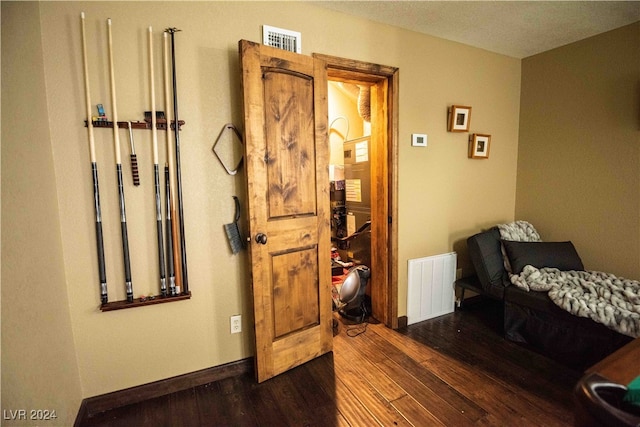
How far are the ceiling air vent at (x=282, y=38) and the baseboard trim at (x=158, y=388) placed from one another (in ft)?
7.20

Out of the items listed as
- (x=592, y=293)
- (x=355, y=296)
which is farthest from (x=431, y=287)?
(x=592, y=293)

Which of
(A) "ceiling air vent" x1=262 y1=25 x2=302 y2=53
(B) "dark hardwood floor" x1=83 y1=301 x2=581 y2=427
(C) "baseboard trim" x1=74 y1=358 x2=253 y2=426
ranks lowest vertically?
(B) "dark hardwood floor" x1=83 y1=301 x2=581 y2=427

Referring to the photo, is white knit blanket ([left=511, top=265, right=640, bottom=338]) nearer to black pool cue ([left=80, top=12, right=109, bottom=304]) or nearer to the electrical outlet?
the electrical outlet

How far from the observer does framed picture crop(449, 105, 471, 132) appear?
268 cm

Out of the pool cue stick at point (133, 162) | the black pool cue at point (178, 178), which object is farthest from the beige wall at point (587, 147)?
the pool cue stick at point (133, 162)

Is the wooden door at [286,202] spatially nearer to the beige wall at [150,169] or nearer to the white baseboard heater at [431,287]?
the beige wall at [150,169]

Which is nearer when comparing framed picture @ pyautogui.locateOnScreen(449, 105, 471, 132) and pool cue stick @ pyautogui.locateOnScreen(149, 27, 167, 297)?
pool cue stick @ pyautogui.locateOnScreen(149, 27, 167, 297)

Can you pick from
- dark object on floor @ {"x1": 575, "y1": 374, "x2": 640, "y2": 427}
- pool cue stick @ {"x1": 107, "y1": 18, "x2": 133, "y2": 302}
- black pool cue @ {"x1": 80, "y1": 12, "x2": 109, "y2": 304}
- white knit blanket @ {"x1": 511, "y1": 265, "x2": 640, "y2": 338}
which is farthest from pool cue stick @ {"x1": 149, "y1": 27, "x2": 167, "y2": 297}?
white knit blanket @ {"x1": 511, "y1": 265, "x2": 640, "y2": 338}

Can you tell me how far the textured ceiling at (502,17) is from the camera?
2098mm

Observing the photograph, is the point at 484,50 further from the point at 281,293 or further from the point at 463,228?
the point at 281,293

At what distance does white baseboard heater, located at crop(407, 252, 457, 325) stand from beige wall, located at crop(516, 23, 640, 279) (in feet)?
3.90

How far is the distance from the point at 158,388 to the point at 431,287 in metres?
2.31

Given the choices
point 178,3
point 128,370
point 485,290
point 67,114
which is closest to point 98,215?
point 67,114

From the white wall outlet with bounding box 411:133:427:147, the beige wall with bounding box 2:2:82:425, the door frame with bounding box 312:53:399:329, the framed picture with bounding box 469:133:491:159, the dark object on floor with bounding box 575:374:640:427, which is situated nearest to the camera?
the dark object on floor with bounding box 575:374:640:427
